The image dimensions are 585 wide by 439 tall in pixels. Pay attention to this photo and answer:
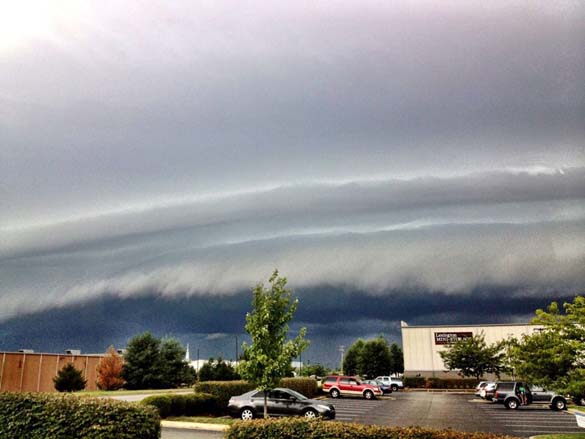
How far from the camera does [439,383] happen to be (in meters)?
68.4

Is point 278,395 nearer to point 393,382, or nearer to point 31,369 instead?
point 31,369

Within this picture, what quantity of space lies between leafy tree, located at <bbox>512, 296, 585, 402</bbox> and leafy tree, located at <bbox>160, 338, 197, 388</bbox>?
42.4 m

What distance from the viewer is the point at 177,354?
195ft

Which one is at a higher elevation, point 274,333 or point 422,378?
point 274,333

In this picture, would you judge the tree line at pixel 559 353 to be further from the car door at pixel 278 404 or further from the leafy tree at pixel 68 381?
the leafy tree at pixel 68 381

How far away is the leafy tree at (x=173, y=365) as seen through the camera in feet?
179

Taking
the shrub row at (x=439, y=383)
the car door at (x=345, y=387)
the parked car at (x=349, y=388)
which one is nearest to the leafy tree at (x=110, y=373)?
the parked car at (x=349, y=388)

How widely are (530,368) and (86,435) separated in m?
14.6

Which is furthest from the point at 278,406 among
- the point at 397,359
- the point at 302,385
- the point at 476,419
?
the point at 397,359

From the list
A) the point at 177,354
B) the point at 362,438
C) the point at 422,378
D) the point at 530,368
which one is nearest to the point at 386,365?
the point at 422,378

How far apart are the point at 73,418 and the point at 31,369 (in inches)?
1618

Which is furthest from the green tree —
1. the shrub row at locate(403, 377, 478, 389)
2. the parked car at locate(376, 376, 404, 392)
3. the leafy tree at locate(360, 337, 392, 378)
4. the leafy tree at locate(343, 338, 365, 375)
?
the leafy tree at locate(343, 338, 365, 375)

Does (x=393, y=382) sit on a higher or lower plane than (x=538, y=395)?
lower

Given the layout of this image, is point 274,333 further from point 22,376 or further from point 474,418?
point 22,376
